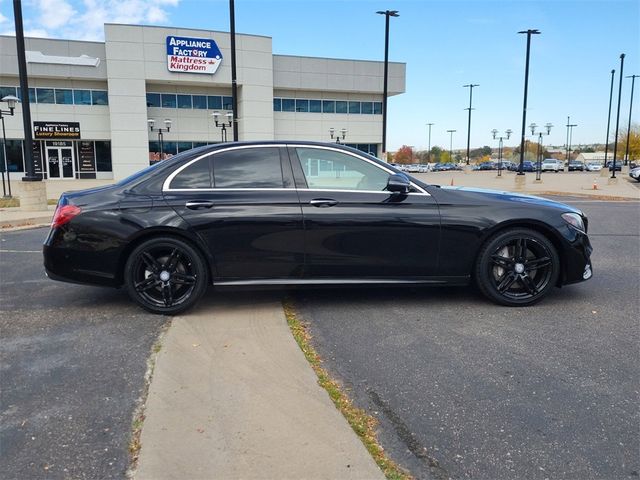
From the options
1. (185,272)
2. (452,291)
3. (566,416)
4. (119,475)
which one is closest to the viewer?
(119,475)

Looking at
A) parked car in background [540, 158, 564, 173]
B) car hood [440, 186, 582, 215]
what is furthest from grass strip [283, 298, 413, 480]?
parked car in background [540, 158, 564, 173]

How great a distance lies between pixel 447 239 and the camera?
16.2 feet

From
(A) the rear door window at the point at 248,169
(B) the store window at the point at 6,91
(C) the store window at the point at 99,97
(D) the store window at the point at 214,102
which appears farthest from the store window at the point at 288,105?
(A) the rear door window at the point at 248,169

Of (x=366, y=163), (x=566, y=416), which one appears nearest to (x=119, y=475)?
(x=566, y=416)

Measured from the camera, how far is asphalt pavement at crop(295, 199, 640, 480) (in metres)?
2.60

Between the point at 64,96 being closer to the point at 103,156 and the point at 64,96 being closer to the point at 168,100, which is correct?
the point at 103,156

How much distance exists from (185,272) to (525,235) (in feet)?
10.3

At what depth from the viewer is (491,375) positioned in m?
3.51

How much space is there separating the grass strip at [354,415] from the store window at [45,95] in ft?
147

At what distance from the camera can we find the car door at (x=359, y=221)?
15.9 ft

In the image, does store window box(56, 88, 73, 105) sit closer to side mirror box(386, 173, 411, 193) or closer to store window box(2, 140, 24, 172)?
store window box(2, 140, 24, 172)

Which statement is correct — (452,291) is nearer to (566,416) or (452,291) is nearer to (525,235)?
(525,235)

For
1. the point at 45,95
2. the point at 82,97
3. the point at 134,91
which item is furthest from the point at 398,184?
the point at 45,95

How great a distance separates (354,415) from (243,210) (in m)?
2.37
